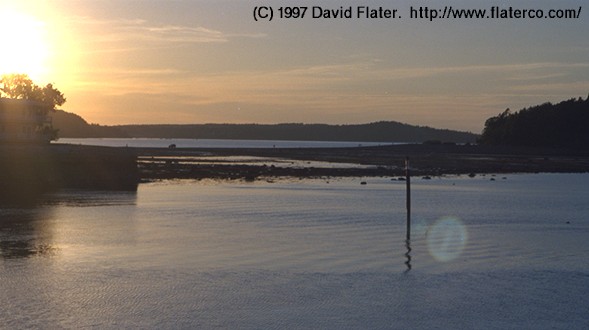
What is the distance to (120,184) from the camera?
6550cm

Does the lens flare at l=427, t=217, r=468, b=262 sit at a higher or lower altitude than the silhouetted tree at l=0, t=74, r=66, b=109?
lower

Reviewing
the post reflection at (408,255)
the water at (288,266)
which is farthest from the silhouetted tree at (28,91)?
the post reflection at (408,255)

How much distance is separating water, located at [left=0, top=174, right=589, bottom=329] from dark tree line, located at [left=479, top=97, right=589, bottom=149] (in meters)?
105

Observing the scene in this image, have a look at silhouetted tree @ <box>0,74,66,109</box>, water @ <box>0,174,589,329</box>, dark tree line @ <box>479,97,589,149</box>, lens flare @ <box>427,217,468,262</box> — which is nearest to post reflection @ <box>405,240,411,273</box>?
water @ <box>0,174,589,329</box>

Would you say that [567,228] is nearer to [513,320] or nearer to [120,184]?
[513,320]

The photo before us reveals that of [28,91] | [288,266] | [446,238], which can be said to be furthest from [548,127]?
[288,266]

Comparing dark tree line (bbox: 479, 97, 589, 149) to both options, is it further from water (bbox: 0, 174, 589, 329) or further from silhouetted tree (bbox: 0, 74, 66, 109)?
water (bbox: 0, 174, 589, 329)

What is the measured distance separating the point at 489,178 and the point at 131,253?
58.4 metres

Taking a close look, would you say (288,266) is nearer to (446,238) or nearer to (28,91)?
(446,238)

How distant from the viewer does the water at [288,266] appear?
19.4 metres

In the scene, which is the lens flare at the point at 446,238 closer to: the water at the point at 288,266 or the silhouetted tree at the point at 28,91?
the water at the point at 288,266

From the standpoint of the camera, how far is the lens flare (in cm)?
2925

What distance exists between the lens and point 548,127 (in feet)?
493

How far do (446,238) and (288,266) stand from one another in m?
10.4
